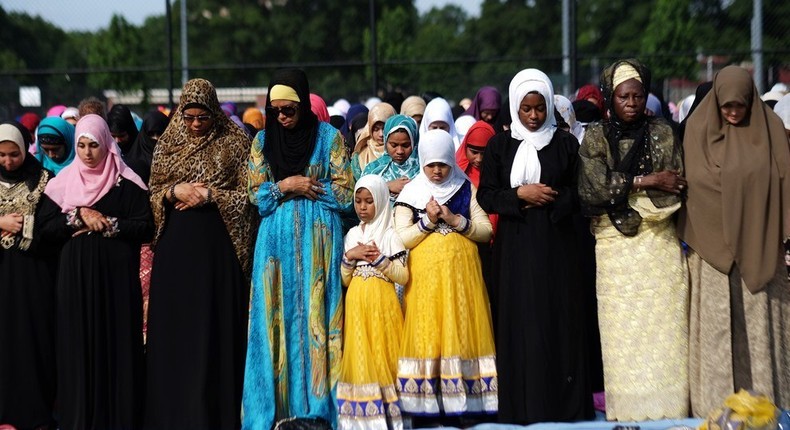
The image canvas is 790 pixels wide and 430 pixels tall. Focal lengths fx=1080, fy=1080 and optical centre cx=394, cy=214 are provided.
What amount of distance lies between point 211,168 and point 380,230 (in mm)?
1024

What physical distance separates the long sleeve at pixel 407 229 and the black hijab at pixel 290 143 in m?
0.62

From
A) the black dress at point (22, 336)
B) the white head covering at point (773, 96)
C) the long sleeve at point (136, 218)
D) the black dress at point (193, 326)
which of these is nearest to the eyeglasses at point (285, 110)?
the black dress at point (193, 326)

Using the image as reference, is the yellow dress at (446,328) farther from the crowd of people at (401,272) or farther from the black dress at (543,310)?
the black dress at (543,310)

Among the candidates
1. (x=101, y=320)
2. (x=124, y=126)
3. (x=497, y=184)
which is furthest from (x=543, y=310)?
(x=124, y=126)

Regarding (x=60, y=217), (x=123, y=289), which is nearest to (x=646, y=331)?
(x=123, y=289)

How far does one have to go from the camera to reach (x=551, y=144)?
613 cm

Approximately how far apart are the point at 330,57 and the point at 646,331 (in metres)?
10.7

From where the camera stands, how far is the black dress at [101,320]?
622cm

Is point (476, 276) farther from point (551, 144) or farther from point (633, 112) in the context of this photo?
point (633, 112)

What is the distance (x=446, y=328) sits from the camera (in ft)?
19.9

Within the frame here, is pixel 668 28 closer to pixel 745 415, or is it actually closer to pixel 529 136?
pixel 529 136

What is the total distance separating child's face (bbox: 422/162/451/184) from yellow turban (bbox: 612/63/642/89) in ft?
3.42

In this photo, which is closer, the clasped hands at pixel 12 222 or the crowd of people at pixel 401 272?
the crowd of people at pixel 401 272

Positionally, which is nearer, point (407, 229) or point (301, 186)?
point (301, 186)
